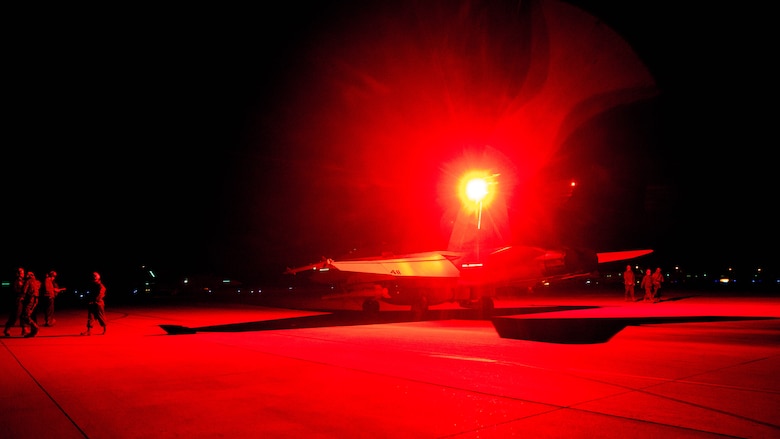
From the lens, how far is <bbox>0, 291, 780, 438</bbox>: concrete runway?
4.98 m

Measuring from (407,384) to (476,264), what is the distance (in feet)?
26.6

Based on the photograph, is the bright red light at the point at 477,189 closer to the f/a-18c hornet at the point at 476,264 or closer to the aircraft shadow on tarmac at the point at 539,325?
the f/a-18c hornet at the point at 476,264

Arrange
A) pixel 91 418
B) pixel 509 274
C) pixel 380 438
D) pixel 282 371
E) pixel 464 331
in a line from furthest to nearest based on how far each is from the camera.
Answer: pixel 509 274
pixel 464 331
pixel 282 371
pixel 91 418
pixel 380 438

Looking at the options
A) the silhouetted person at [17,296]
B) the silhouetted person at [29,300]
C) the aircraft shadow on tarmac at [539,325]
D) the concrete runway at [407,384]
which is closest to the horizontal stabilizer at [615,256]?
the aircraft shadow on tarmac at [539,325]

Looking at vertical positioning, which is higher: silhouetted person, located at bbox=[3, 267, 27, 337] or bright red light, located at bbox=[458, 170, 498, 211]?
bright red light, located at bbox=[458, 170, 498, 211]

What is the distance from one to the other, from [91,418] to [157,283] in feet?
142

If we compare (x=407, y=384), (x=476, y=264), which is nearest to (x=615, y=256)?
(x=476, y=264)

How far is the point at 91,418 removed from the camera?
5.44 m

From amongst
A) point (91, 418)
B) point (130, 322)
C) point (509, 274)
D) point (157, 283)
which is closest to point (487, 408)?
point (91, 418)

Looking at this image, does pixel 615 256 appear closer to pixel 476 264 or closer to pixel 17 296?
pixel 476 264

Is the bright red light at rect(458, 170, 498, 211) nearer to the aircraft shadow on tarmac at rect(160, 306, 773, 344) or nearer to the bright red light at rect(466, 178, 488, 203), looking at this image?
the bright red light at rect(466, 178, 488, 203)

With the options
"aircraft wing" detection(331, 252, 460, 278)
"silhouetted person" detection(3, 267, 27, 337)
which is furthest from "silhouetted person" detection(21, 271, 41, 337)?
"aircraft wing" detection(331, 252, 460, 278)

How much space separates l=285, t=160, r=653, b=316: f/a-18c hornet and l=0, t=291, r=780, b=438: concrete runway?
2100 mm

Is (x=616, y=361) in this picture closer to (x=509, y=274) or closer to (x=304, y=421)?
(x=304, y=421)
